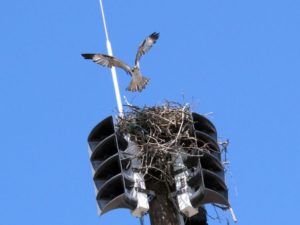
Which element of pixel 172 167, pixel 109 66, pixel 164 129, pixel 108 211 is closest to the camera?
pixel 108 211

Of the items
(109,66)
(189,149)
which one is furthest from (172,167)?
(109,66)

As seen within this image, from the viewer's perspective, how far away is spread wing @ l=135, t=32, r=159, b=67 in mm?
17469

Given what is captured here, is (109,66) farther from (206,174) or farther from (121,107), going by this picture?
(206,174)

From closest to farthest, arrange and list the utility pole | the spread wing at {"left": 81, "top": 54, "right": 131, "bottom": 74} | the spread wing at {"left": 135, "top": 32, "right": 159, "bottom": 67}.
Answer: the utility pole < the spread wing at {"left": 81, "top": 54, "right": 131, "bottom": 74} < the spread wing at {"left": 135, "top": 32, "right": 159, "bottom": 67}

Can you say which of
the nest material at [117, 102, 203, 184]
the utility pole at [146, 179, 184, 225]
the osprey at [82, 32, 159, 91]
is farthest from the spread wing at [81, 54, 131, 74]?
the utility pole at [146, 179, 184, 225]

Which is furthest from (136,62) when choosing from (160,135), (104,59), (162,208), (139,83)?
(162,208)

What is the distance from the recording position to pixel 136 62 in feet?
57.2

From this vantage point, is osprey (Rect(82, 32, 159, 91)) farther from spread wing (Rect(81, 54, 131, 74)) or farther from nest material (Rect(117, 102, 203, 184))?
nest material (Rect(117, 102, 203, 184))

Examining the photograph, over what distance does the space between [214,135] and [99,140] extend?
164 cm

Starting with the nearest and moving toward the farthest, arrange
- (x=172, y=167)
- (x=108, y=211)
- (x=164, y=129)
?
(x=108, y=211), (x=172, y=167), (x=164, y=129)

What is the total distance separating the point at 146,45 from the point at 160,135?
2.86 meters

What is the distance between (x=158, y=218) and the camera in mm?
13945

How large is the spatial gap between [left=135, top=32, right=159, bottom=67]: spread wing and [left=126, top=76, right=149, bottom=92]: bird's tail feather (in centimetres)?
26

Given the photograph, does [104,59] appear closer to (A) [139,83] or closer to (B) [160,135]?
(A) [139,83]
